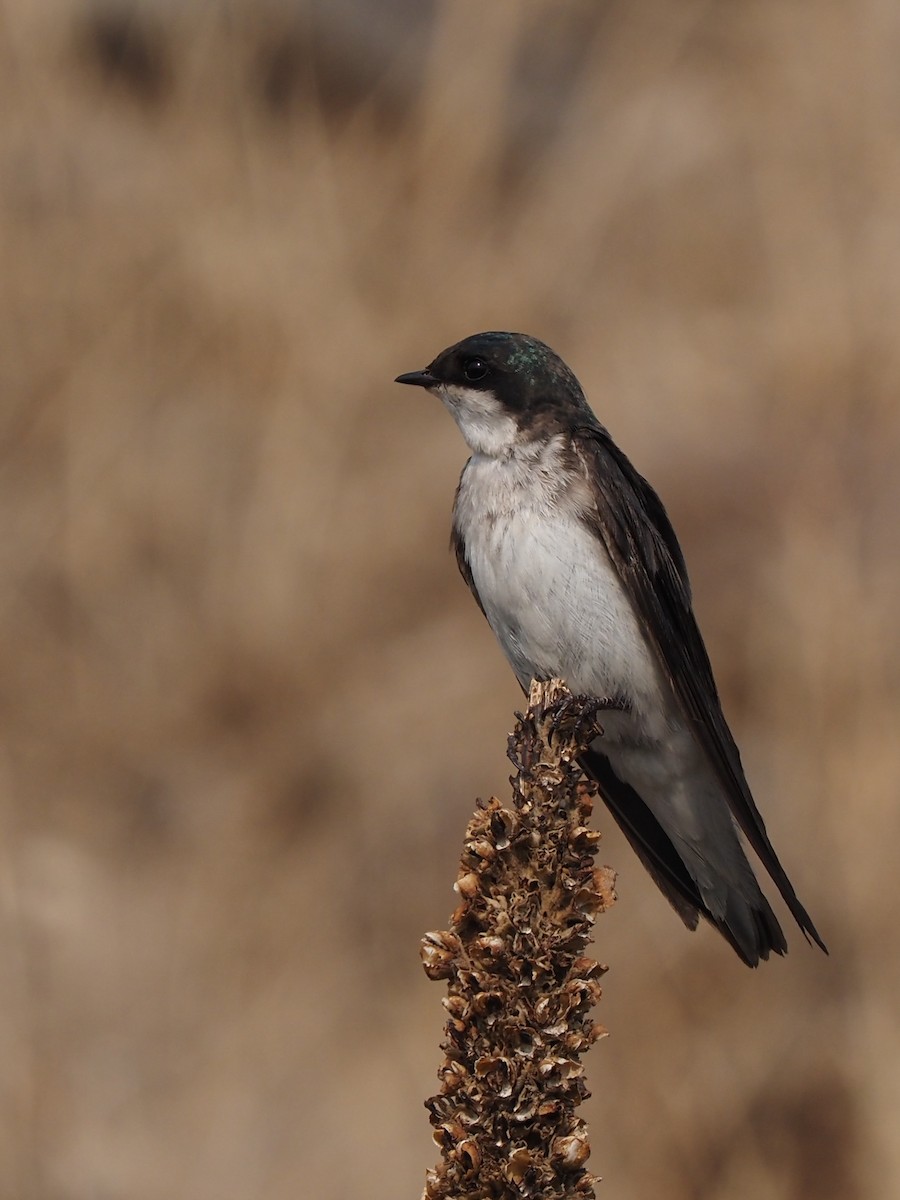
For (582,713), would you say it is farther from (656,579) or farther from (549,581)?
(656,579)

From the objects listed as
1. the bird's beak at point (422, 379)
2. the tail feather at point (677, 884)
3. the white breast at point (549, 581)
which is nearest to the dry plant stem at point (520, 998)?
the white breast at point (549, 581)

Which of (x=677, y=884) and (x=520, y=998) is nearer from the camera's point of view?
(x=520, y=998)

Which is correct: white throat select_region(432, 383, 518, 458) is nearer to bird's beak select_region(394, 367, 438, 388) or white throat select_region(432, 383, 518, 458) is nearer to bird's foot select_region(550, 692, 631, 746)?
bird's beak select_region(394, 367, 438, 388)

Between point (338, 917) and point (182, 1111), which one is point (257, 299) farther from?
point (182, 1111)

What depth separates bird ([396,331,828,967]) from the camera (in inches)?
88.6

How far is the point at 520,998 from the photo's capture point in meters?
1.25

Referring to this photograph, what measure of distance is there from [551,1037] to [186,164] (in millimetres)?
3233

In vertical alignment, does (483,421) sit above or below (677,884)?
above

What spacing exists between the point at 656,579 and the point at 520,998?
1210 millimetres

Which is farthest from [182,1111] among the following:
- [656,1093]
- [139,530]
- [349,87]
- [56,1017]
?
[349,87]

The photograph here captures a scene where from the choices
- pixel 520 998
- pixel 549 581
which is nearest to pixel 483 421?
pixel 549 581

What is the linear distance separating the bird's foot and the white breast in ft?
0.08

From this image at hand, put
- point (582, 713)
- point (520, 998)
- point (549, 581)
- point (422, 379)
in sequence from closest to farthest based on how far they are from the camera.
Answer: point (520, 998), point (582, 713), point (549, 581), point (422, 379)

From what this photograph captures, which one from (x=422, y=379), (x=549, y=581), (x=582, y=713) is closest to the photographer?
(x=582, y=713)
